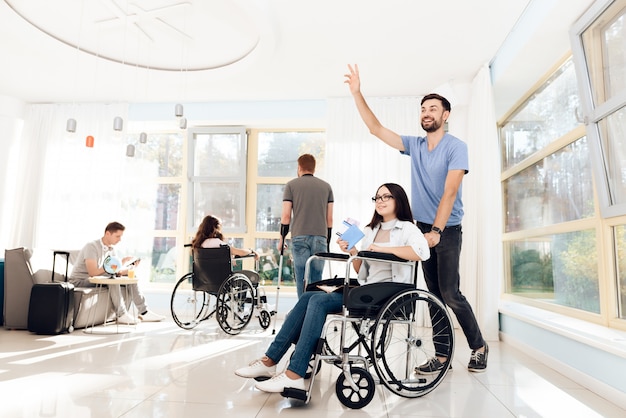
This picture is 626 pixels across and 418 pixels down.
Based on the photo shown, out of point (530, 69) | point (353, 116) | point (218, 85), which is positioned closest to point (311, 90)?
point (353, 116)

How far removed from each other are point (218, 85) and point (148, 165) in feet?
5.39

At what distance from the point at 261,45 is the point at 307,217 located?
1.63 metres

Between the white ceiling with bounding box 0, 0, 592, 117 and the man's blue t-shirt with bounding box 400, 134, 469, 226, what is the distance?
4.12 ft

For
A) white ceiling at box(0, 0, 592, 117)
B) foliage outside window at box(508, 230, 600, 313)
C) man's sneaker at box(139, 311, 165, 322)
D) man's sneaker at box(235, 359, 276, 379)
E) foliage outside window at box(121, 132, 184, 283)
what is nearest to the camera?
man's sneaker at box(235, 359, 276, 379)

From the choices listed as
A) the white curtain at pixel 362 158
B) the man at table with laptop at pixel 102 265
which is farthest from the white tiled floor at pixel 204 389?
the white curtain at pixel 362 158

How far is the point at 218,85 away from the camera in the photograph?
5.34 metres

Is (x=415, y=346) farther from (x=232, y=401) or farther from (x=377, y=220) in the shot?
(x=232, y=401)

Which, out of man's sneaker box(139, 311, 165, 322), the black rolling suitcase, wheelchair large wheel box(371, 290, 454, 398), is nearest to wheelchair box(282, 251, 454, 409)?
wheelchair large wheel box(371, 290, 454, 398)

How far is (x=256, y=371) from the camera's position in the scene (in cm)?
229

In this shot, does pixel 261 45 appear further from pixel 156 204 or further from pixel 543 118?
pixel 156 204

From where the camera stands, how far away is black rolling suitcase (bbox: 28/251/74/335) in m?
3.94

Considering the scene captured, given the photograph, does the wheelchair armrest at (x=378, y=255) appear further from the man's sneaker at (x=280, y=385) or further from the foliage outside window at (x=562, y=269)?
the foliage outside window at (x=562, y=269)

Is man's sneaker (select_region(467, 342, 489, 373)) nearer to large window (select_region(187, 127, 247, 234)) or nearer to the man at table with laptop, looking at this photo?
the man at table with laptop

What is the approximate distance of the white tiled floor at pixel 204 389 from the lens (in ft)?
6.74
